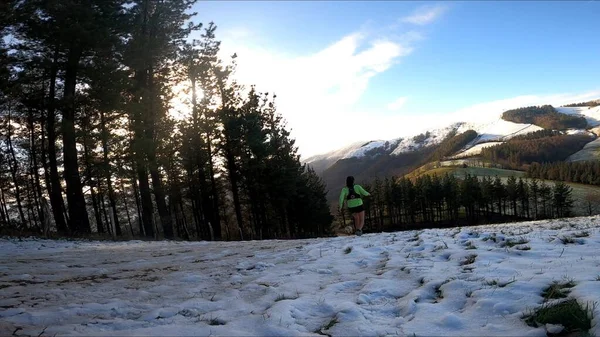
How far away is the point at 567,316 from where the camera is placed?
9.64 ft

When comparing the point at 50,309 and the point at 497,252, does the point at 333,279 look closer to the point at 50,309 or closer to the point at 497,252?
the point at 497,252

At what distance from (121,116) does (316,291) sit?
1837 cm

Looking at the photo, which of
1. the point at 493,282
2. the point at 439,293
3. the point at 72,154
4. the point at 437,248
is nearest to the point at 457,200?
the point at 72,154

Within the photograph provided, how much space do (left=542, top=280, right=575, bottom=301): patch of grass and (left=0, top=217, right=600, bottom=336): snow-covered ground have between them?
0.25 feet

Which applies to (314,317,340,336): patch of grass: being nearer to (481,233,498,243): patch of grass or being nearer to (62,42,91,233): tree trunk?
(481,233,498,243): patch of grass

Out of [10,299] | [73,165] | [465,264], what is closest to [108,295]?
[10,299]

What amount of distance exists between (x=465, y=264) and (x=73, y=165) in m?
17.9

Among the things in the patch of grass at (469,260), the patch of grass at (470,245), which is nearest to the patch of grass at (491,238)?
the patch of grass at (470,245)

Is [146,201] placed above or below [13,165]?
below

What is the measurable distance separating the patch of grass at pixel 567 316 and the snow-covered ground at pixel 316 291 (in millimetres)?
74

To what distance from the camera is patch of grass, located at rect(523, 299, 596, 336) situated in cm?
285

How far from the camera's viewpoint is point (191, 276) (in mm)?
5711

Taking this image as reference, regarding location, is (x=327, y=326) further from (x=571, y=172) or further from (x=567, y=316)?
(x=571, y=172)

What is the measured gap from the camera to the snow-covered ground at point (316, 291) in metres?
3.37
